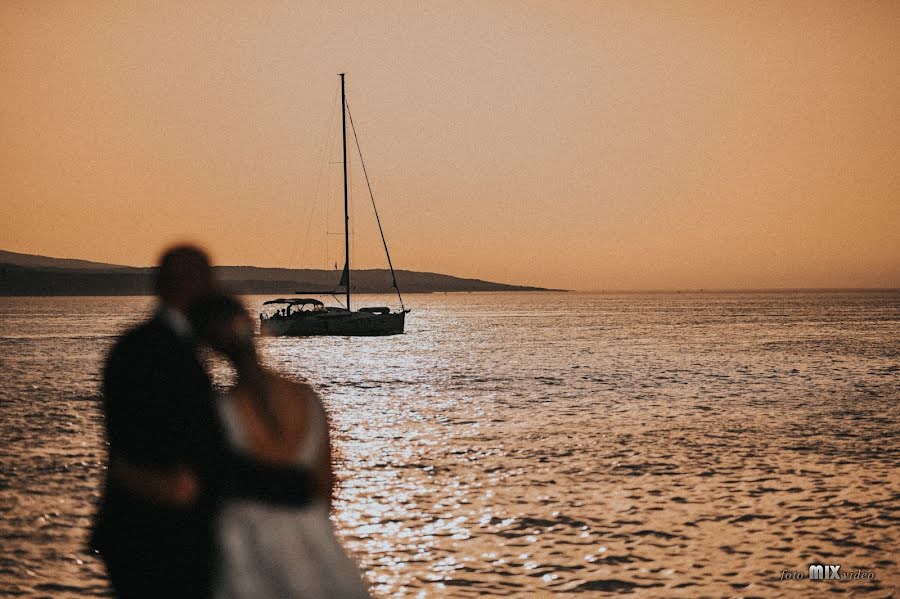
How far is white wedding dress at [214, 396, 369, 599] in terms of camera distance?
2.98 meters

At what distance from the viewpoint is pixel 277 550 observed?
9.78 ft

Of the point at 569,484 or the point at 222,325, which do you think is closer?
the point at 222,325

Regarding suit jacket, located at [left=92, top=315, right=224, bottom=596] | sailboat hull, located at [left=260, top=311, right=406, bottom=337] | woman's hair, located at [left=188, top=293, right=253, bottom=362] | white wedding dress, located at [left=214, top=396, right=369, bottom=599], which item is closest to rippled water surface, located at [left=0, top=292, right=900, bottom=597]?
woman's hair, located at [left=188, top=293, right=253, bottom=362]

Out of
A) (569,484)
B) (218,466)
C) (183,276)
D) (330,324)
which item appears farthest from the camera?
(330,324)

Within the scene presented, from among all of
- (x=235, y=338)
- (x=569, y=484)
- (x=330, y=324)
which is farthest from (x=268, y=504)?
(x=330, y=324)

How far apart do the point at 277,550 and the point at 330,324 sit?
6653 centimetres

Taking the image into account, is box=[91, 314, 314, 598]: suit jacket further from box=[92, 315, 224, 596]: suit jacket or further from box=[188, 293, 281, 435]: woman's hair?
box=[188, 293, 281, 435]: woman's hair

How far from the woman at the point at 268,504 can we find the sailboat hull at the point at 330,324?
213ft

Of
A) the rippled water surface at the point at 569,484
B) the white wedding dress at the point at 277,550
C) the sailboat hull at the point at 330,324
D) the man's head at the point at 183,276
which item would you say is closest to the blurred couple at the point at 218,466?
the white wedding dress at the point at 277,550

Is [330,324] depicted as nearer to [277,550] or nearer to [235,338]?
[277,550]

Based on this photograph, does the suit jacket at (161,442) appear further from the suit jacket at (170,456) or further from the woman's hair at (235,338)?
the woman's hair at (235,338)

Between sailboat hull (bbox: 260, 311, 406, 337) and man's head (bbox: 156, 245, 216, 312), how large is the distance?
64425 mm

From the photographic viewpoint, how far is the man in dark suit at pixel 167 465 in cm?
299

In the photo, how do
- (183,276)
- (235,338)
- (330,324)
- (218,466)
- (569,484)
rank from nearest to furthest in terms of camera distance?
1. (235,338)
2. (218,466)
3. (183,276)
4. (569,484)
5. (330,324)
